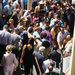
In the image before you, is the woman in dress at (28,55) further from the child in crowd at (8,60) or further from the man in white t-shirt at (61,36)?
the man in white t-shirt at (61,36)

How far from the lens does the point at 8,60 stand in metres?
7.91

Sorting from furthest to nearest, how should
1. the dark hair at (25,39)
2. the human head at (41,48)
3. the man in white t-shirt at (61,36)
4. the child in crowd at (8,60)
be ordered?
the man in white t-shirt at (61,36) → the dark hair at (25,39) → the human head at (41,48) → the child in crowd at (8,60)

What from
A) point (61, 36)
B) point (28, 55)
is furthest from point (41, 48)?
point (61, 36)

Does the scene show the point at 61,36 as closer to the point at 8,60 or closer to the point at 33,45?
the point at 33,45

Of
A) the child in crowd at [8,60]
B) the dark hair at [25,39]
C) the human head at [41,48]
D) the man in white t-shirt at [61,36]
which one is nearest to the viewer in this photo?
the child in crowd at [8,60]

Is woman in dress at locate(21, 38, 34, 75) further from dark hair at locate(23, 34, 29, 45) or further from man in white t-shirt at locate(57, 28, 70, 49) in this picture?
man in white t-shirt at locate(57, 28, 70, 49)

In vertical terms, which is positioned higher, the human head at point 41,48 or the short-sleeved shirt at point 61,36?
the short-sleeved shirt at point 61,36

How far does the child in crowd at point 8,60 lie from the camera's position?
7879 millimetres

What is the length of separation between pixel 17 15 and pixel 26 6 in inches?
94.0

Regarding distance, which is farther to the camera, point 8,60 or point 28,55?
point 28,55

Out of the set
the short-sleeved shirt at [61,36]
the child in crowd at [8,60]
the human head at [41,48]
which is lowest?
the child in crowd at [8,60]

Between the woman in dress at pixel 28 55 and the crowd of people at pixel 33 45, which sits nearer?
the crowd of people at pixel 33 45

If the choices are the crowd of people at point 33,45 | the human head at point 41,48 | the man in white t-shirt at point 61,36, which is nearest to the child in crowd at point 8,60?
the crowd of people at point 33,45

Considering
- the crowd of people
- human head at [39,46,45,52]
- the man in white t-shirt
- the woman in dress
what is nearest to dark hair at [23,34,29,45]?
the crowd of people
